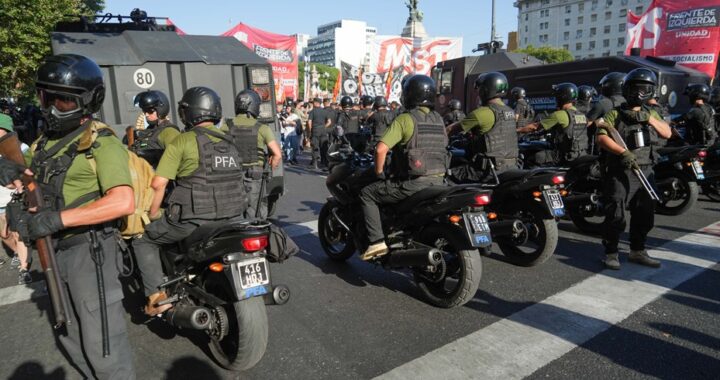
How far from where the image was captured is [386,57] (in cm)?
1927

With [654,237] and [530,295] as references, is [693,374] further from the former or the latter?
[654,237]

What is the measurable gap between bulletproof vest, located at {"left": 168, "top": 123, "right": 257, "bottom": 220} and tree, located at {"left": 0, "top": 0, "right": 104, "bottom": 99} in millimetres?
12397

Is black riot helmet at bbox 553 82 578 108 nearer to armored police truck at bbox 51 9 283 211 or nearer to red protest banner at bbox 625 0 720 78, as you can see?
armored police truck at bbox 51 9 283 211

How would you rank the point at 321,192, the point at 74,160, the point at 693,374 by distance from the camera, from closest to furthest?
the point at 74,160
the point at 693,374
the point at 321,192

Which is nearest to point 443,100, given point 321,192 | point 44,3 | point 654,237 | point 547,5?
point 321,192

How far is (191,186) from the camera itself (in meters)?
3.10

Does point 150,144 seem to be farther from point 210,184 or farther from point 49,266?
point 49,266

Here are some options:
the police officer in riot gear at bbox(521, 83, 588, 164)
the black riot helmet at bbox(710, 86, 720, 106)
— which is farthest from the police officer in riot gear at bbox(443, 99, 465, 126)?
the black riot helmet at bbox(710, 86, 720, 106)

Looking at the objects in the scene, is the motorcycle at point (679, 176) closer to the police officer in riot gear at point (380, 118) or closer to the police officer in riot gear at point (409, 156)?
the police officer in riot gear at point (409, 156)

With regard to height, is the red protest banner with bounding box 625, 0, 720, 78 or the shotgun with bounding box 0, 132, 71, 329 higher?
the red protest banner with bounding box 625, 0, 720, 78

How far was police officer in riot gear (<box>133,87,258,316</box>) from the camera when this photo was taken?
308 cm

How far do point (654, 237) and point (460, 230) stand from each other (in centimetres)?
347

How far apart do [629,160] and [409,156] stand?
2.19 metres

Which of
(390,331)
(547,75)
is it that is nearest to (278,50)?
(547,75)
